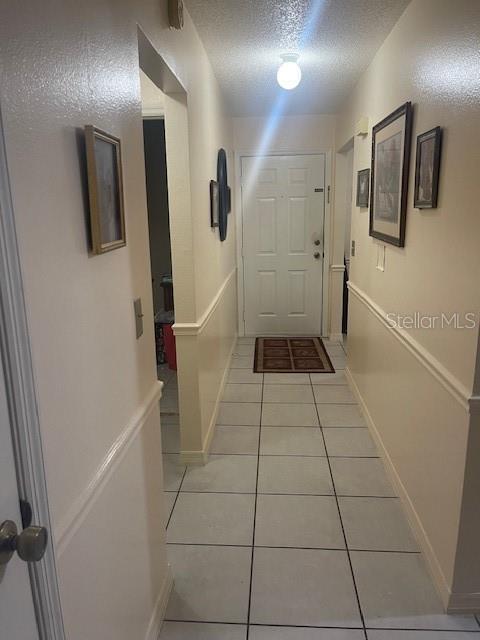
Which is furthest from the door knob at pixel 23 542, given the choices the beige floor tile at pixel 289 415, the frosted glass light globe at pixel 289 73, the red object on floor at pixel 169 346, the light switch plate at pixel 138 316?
the red object on floor at pixel 169 346

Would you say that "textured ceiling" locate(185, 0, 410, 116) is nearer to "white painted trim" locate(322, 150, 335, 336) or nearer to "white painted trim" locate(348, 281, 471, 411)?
"white painted trim" locate(322, 150, 335, 336)

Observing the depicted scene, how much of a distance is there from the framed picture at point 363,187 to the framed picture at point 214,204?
1030 mm

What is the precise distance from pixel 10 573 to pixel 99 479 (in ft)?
1.27

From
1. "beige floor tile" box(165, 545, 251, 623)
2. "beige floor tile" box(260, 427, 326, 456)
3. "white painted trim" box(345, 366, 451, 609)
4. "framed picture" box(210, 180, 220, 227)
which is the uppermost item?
"framed picture" box(210, 180, 220, 227)

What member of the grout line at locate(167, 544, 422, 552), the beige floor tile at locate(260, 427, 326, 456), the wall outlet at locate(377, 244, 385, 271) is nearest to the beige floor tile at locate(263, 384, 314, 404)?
the beige floor tile at locate(260, 427, 326, 456)

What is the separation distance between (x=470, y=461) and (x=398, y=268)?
3.74 ft

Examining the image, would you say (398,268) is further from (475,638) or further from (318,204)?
(318,204)

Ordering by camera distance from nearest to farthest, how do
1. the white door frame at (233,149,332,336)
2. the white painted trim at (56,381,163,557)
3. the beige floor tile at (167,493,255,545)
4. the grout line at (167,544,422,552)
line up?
the white painted trim at (56,381,163,557) < the grout line at (167,544,422,552) < the beige floor tile at (167,493,255,545) < the white door frame at (233,149,332,336)

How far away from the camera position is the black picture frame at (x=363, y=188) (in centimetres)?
324

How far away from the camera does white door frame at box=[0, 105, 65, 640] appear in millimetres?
735

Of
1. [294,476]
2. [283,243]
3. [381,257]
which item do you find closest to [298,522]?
[294,476]

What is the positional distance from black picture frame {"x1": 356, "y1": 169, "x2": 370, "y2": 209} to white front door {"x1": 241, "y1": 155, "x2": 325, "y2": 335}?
152 centimetres

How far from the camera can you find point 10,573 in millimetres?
763

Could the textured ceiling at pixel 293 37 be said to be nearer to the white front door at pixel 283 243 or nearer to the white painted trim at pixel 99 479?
the white front door at pixel 283 243
